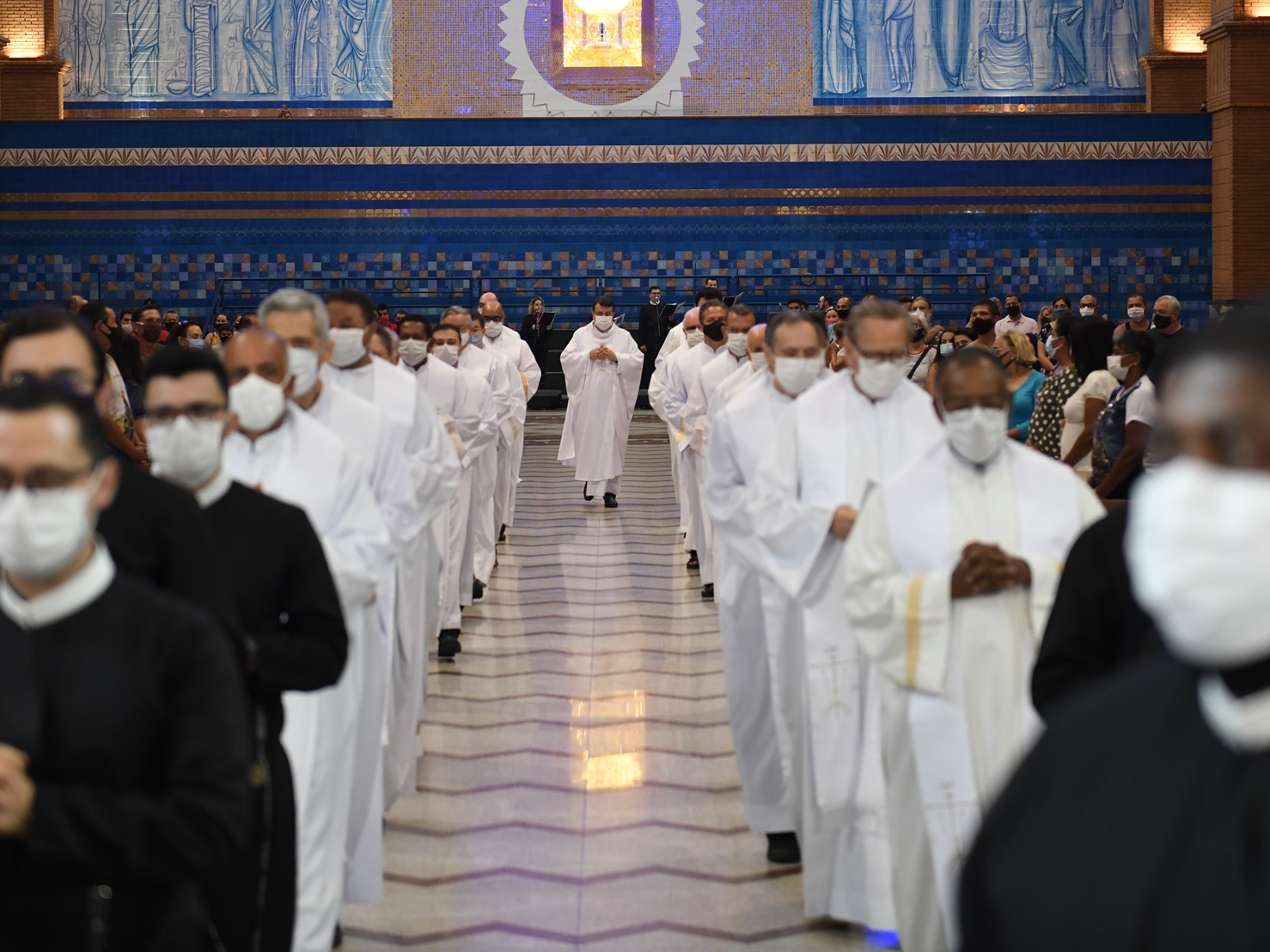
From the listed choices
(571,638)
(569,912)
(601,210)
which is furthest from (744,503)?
(601,210)

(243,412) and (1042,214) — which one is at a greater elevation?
(1042,214)

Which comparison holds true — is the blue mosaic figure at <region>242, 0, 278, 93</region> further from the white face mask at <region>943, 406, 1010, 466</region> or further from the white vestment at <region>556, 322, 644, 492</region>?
the white face mask at <region>943, 406, 1010, 466</region>

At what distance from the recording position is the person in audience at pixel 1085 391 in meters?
8.20

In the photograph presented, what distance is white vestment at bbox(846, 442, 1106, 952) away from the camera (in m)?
4.31

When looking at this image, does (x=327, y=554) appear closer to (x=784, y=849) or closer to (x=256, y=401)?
(x=256, y=401)

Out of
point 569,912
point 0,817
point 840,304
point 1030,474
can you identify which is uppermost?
point 840,304

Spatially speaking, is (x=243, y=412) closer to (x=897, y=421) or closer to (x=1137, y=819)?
(x=897, y=421)

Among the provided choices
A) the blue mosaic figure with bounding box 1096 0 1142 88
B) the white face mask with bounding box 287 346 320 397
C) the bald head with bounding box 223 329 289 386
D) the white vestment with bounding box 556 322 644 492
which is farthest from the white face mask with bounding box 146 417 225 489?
the blue mosaic figure with bounding box 1096 0 1142 88

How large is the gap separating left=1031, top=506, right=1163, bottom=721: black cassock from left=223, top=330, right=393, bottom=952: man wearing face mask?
189cm

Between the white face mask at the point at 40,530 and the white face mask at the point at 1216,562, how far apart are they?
4.86ft

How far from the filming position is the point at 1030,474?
14.5ft

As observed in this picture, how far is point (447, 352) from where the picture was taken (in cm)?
1118

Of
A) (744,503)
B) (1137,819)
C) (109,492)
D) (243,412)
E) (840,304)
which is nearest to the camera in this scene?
(1137,819)

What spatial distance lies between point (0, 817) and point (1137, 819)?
4.85ft
